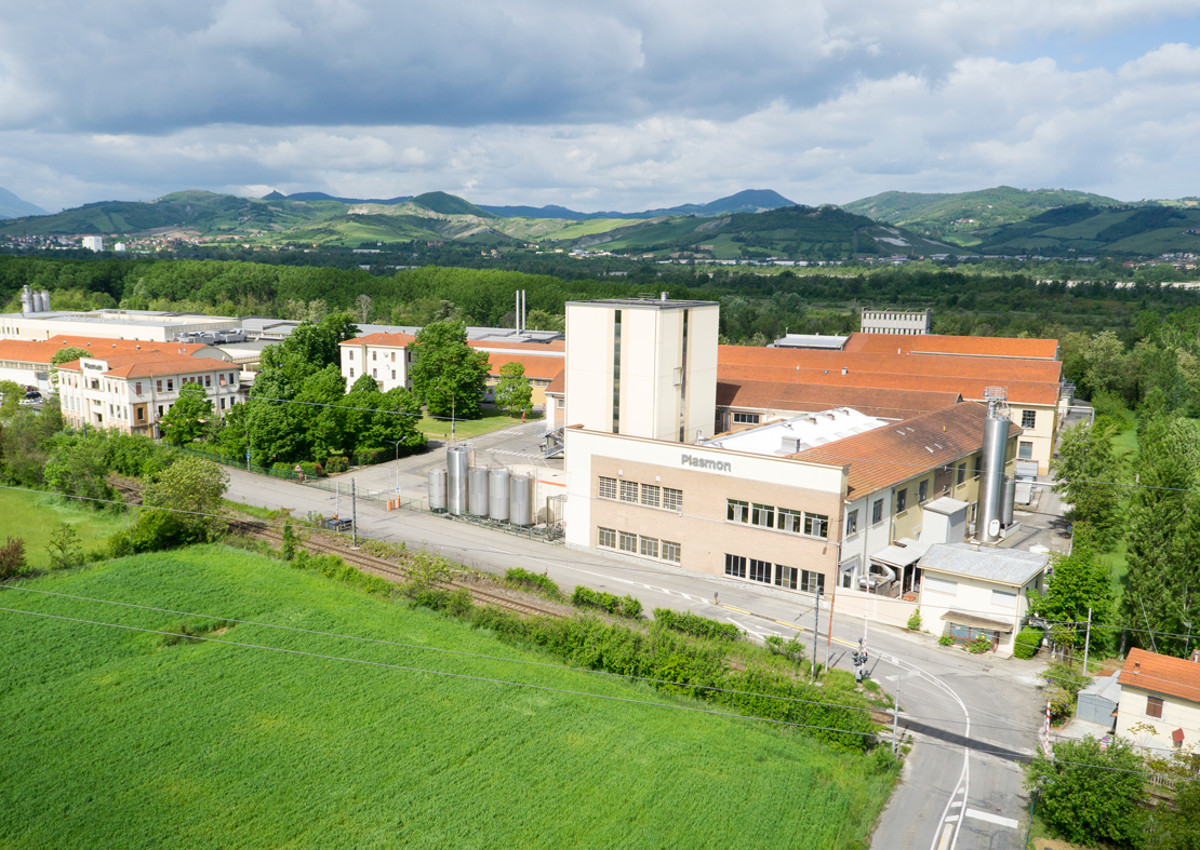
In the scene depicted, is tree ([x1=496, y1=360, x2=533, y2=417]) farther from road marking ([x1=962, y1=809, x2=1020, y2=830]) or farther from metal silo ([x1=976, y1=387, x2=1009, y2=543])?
road marking ([x1=962, y1=809, x2=1020, y2=830])

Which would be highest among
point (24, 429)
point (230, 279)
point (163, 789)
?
point (230, 279)

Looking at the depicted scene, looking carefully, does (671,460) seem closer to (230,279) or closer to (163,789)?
(163,789)

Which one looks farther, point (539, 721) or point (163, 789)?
point (539, 721)

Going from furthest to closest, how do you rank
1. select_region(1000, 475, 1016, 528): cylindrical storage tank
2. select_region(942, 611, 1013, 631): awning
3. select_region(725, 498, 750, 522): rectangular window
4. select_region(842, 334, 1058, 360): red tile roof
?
select_region(842, 334, 1058, 360): red tile roof → select_region(1000, 475, 1016, 528): cylindrical storage tank → select_region(725, 498, 750, 522): rectangular window → select_region(942, 611, 1013, 631): awning

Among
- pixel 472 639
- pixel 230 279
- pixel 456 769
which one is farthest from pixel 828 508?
pixel 230 279

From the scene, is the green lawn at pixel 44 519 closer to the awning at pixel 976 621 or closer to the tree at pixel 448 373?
the tree at pixel 448 373

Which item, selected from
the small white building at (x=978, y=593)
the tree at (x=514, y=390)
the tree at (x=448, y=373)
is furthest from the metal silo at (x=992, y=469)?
the tree at (x=448, y=373)

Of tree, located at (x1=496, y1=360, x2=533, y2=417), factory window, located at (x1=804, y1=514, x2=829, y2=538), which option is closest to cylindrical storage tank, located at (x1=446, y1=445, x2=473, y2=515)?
factory window, located at (x1=804, y1=514, x2=829, y2=538)
